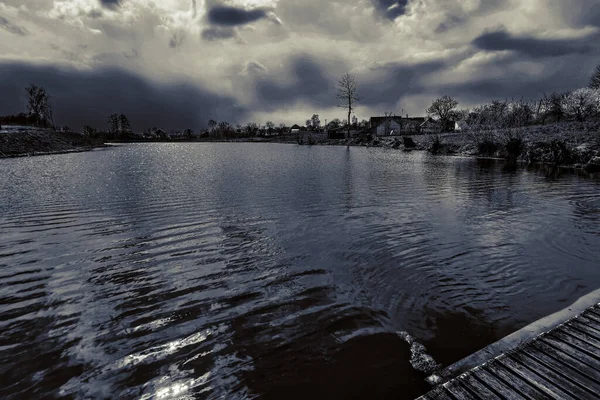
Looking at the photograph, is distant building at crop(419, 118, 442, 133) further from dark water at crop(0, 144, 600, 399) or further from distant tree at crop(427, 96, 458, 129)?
dark water at crop(0, 144, 600, 399)

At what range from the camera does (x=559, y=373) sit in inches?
172

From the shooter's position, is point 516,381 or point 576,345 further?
point 576,345

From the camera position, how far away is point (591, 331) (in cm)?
527

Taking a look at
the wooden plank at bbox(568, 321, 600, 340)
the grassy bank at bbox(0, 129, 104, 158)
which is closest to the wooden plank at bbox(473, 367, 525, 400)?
the wooden plank at bbox(568, 321, 600, 340)

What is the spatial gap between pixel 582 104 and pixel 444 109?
146 ft

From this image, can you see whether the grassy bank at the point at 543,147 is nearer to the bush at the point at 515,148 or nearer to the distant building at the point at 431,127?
the bush at the point at 515,148

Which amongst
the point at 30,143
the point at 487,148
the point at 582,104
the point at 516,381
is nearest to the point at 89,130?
the point at 30,143

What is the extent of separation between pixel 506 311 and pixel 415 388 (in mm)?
3456

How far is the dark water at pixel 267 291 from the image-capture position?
16.6 feet

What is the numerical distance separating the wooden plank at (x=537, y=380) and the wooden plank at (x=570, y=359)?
428 millimetres

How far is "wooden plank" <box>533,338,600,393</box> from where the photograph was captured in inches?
165

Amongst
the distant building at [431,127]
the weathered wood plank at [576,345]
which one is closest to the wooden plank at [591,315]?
the weathered wood plank at [576,345]

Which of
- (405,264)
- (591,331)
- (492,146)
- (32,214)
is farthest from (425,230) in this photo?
(492,146)

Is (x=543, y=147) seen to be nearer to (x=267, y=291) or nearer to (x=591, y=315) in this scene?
(x=591, y=315)
